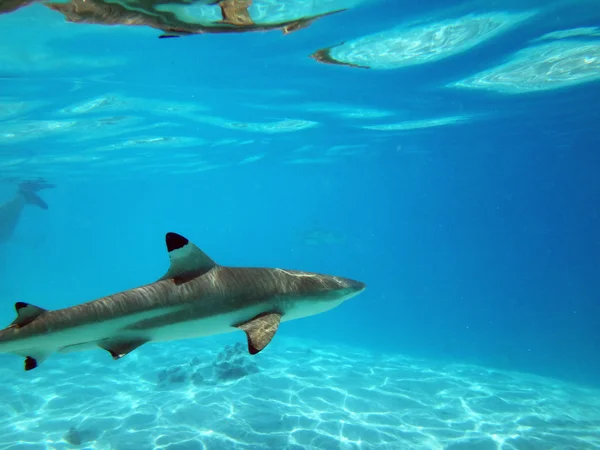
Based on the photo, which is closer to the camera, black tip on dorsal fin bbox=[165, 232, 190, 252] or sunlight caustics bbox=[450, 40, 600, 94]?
black tip on dorsal fin bbox=[165, 232, 190, 252]

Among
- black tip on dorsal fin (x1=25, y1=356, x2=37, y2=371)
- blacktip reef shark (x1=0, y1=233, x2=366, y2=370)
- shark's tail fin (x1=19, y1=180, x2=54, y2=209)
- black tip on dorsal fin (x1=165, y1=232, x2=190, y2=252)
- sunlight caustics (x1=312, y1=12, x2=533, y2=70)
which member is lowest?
black tip on dorsal fin (x1=25, y1=356, x2=37, y2=371)

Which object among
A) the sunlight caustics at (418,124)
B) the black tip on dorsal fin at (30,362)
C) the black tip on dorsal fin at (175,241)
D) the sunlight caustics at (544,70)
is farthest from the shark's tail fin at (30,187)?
the black tip on dorsal fin at (175,241)

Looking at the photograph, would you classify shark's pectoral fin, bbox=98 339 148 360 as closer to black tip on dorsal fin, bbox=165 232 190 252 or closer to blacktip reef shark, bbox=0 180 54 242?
black tip on dorsal fin, bbox=165 232 190 252

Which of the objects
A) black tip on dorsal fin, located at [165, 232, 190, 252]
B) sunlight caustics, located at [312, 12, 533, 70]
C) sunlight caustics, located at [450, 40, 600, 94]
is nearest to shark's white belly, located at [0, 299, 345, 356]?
black tip on dorsal fin, located at [165, 232, 190, 252]

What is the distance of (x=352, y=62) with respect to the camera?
14.3 meters

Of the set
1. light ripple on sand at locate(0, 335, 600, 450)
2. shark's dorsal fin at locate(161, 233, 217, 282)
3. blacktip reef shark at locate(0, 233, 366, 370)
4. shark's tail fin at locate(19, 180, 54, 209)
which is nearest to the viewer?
blacktip reef shark at locate(0, 233, 366, 370)

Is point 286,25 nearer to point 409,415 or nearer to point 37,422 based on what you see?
point 409,415

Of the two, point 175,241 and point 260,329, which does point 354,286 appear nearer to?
point 260,329

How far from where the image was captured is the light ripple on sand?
9.68 metres

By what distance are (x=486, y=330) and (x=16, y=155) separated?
5476 centimetres

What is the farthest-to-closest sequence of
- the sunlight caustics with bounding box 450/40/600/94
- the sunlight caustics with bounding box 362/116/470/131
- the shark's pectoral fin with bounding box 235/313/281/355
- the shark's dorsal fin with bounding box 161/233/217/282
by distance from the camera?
the sunlight caustics with bounding box 362/116/470/131 → the sunlight caustics with bounding box 450/40/600/94 → the shark's dorsal fin with bounding box 161/233/217/282 → the shark's pectoral fin with bounding box 235/313/281/355

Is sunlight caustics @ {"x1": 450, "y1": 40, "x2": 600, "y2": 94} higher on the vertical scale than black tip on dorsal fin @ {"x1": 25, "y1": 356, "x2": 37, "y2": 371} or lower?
higher

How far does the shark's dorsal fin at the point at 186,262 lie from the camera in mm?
3730

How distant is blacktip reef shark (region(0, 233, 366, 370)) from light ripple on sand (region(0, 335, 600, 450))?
6.52m
